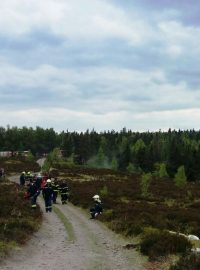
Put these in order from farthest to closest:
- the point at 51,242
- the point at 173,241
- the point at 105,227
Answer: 1. the point at 105,227
2. the point at 51,242
3. the point at 173,241

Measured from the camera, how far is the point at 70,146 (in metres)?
157

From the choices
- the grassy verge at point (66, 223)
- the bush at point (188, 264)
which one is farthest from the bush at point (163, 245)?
the grassy verge at point (66, 223)

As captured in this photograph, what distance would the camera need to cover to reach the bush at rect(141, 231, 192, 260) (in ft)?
54.3

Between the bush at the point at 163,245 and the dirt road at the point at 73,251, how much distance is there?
0.49 m

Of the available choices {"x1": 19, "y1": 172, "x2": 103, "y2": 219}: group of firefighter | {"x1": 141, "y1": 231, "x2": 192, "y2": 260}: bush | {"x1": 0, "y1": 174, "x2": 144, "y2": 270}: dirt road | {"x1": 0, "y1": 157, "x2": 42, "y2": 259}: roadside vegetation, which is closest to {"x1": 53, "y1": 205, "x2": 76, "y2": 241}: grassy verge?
{"x1": 0, "y1": 174, "x2": 144, "y2": 270}: dirt road

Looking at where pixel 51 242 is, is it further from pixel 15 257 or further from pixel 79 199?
pixel 79 199

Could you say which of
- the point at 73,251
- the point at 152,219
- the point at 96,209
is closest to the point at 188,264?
the point at 73,251

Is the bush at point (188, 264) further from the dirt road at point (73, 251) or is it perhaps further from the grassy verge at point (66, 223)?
the grassy verge at point (66, 223)

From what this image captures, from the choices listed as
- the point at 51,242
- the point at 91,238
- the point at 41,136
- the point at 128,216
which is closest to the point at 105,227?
the point at 128,216

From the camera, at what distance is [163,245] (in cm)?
1703

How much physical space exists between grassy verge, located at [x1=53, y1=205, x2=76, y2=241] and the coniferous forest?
1931 inches

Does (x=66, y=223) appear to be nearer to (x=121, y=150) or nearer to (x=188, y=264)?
(x=188, y=264)

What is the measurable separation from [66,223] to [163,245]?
350 inches

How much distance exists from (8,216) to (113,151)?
12442 cm
